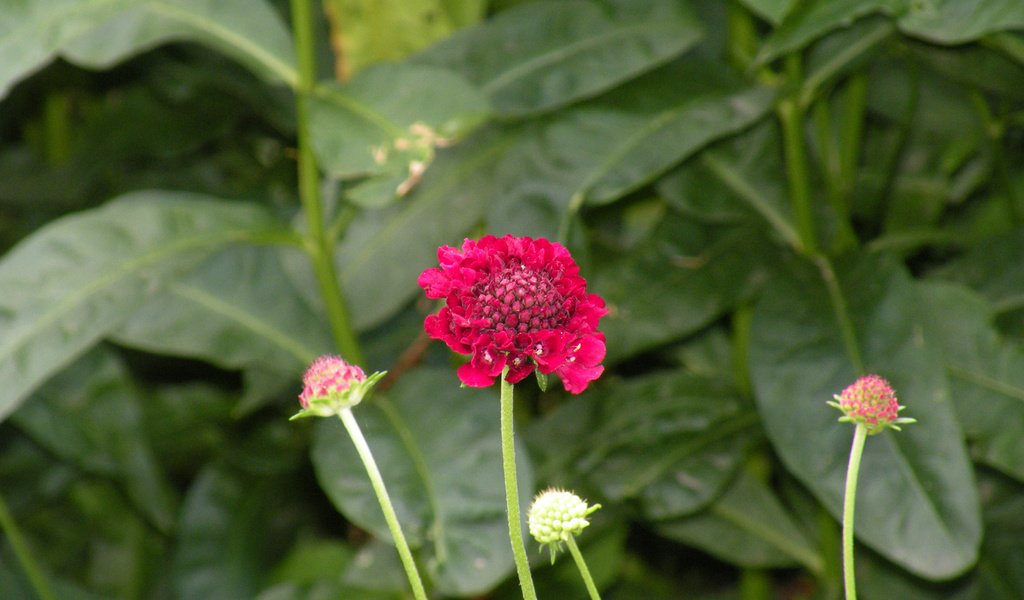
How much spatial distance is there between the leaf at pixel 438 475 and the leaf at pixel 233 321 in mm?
142

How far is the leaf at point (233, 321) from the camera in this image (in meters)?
1.25

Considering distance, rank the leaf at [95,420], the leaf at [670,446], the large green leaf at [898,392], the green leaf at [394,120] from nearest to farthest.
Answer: the large green leaf at [898,392], the green leaf at [394,120], the leaf at [670,446], the leaf at [95,420]

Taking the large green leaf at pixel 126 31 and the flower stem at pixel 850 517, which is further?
the large green leaf at pixel 126 31

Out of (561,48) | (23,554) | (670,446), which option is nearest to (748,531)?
(670,446)

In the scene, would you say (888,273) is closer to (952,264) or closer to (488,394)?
(952,264)

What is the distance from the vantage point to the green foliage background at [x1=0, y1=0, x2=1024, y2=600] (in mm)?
1026

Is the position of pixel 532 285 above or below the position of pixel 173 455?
above

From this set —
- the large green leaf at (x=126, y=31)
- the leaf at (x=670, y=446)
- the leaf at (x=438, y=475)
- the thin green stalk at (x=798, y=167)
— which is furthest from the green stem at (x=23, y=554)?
the thin green stalk at (x=798, y=167)

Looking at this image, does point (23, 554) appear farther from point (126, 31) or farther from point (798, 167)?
point (798, 167)

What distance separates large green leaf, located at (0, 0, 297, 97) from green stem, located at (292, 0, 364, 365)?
2 centimetres

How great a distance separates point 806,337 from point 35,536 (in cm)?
107

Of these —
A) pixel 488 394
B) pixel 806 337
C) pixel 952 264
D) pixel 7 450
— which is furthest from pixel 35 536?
pixel 952 264

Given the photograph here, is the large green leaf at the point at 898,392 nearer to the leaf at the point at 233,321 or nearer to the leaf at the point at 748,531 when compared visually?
the leaf at the point at 748,531

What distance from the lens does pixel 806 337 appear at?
110cm
